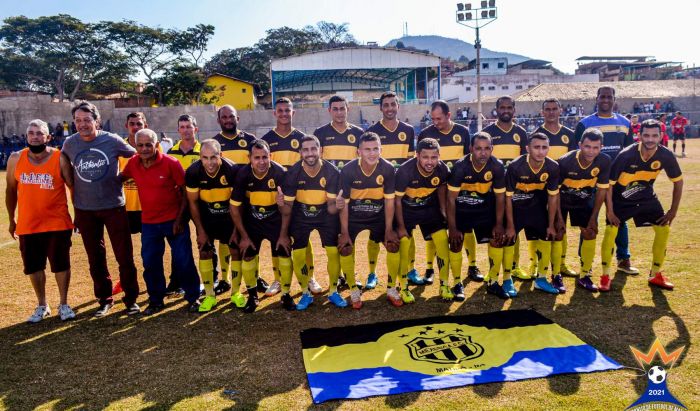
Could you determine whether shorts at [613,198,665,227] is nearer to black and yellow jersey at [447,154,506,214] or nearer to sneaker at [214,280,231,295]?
black and yellow jersey at [447,154,506,214]

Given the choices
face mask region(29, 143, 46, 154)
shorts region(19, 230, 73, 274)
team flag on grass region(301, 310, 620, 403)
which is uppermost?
face mask region(29, 143, 46, 154)

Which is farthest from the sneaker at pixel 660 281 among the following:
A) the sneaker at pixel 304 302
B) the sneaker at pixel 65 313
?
the sneaker at pixel 65 313

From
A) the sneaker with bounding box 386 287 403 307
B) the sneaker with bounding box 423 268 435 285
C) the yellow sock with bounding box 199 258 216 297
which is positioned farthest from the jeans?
the sneaker with bounding box 423 268 435 285

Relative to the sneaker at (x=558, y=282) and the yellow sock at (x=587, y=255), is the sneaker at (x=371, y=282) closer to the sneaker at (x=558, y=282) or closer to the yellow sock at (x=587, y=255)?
the sneaker at (x=558, y=282)

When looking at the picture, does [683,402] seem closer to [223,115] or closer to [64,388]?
[64,388]

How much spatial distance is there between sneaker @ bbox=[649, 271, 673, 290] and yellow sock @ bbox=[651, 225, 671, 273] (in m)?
0.07

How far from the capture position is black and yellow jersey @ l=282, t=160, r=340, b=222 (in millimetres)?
5719

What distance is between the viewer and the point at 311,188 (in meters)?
5.82

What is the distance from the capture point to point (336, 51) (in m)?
41.2

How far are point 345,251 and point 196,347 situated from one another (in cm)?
197

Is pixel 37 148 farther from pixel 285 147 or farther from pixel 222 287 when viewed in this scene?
pixel 285 147

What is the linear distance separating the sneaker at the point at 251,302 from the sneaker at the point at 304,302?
0.53m

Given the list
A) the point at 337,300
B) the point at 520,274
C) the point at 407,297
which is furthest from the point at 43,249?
the point at 520,274

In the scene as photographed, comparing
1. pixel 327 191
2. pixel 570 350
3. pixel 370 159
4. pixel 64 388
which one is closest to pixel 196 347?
pixel 64 388
